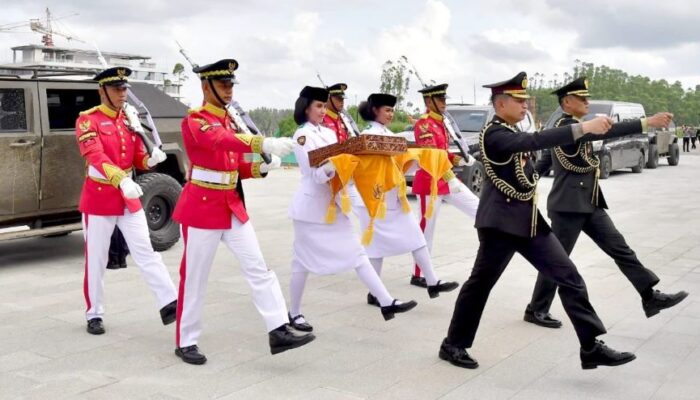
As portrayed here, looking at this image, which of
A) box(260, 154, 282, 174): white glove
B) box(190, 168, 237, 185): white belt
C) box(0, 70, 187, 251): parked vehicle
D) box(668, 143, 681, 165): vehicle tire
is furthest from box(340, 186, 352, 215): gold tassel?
box(668, 143, 681, 165): vehicle tire

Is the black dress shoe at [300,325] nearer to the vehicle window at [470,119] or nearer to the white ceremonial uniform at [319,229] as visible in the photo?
the white ceremonial uniform at [319,229]

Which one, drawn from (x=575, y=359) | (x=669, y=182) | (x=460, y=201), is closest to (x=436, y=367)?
(x=575, y=359)

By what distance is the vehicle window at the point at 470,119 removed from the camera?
53.1 ft

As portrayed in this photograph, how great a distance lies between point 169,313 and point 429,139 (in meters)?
2.98

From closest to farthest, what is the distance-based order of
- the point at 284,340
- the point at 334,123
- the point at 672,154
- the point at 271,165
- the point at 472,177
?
Answer: the point at 284,340, the point at 271,165, the point at 334,123, the point at 472,177, the point at 672,154

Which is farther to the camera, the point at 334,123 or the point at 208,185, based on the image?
the point at 334,123

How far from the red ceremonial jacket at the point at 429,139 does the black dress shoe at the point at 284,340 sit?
2614 millimetres

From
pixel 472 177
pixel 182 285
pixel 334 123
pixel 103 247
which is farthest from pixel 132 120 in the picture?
pixel 472 177

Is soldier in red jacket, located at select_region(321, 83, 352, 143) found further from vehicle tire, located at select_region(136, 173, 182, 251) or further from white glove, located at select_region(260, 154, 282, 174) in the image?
white glove, located at select_region(260, 154, 282, 174)

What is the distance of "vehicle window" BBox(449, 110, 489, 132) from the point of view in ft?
53.1

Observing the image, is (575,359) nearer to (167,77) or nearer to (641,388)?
(641,388)

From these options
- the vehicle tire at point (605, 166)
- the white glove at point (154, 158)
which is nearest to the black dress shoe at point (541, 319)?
the white glove at point (154, 158)

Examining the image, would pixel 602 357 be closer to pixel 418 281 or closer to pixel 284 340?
pixel 284 340

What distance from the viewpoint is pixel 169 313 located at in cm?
561
